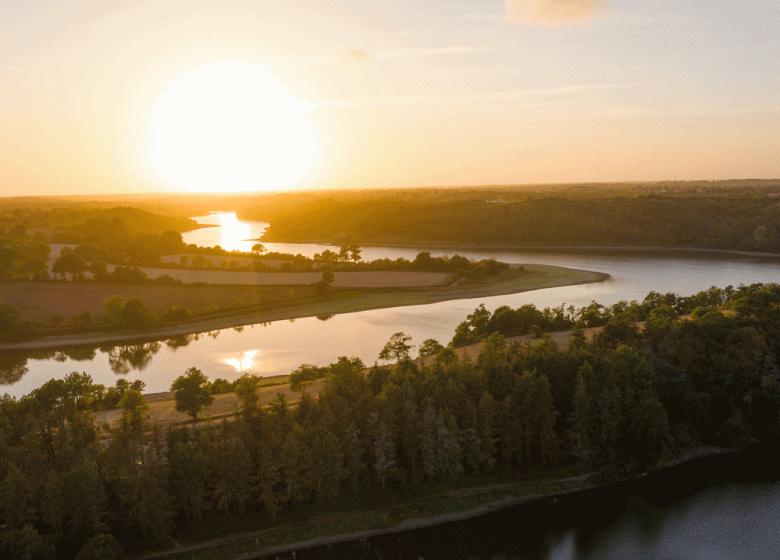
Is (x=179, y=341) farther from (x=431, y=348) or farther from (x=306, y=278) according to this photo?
(x=431, y=348)

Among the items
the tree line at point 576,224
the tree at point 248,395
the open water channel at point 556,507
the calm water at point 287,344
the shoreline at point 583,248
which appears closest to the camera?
the open water channel at point 556,507

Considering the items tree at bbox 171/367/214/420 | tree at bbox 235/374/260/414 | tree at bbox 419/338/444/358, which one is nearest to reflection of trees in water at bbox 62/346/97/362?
tree at bbox 171/367/214/420

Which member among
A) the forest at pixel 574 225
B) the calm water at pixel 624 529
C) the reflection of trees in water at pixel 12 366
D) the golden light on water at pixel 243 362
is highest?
the forest at pixel 574 225

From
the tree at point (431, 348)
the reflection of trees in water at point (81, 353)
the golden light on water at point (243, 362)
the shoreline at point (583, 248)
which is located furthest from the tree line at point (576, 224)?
the tree at point (431, 348)

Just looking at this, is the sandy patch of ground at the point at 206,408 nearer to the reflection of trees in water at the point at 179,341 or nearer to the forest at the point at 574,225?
the reflection of trees in water at the point at 179,341

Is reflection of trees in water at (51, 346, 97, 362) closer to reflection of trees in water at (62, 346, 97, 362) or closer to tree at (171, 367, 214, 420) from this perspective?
reflection of trees in water at (62, 346, 97, 362)

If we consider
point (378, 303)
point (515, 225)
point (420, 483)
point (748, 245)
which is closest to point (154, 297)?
point (378, 303)
